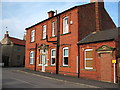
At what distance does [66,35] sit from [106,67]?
257 inches

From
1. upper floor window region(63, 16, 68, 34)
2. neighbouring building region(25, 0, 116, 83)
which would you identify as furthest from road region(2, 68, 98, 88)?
upper floor window region(63, 16, 68, 34)

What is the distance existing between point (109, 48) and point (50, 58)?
9.04 meters

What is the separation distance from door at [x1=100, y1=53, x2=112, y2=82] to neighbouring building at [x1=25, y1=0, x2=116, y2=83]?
6.24 feet

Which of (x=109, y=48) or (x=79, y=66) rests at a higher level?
(x=109, y=48)

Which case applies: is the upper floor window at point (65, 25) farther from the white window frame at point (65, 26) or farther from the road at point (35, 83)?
the road at point (35, 83)

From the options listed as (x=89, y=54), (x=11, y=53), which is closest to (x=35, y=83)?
(x=89, y=54)

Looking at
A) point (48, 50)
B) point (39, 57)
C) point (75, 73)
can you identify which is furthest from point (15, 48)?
point (75, 73)

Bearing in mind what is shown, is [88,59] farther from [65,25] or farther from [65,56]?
[65,25]

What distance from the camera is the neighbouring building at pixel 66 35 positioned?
15672mm

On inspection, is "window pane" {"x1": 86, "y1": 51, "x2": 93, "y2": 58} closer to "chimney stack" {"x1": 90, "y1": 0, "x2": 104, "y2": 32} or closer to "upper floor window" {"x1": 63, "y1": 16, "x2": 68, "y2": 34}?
"upper floor window" {"x1": 63, "y1": 16, "x2": 68, "y2": 34}

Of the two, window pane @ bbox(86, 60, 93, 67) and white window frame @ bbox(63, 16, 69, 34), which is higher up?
white window frame @ bbox(63, 16, 69, 34)

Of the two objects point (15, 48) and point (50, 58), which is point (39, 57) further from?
point (15, 48)

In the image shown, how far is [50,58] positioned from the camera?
19.1 metres

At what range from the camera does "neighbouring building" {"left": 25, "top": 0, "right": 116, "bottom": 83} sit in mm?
15672
